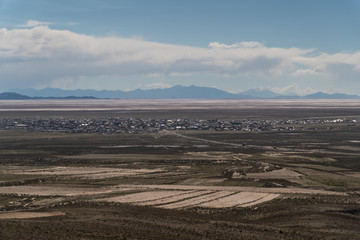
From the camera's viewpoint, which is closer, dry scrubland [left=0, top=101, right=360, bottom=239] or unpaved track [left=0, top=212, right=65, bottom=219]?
dry scrubland [left=0, top=101, right=360, bottom=239]

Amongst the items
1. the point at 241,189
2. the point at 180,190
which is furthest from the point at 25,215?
the point at 241,189

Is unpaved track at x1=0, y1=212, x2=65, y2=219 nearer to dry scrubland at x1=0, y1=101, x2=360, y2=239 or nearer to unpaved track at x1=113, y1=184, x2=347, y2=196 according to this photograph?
dry scrubland at x1=0, y1=101, x2=360, y2=239

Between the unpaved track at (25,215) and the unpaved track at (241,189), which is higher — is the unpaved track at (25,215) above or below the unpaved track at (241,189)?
above

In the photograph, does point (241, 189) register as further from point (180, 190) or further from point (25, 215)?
point (25, 215)

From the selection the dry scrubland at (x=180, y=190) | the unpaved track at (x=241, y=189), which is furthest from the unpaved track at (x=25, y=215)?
the unpaved track at (x=241, y=189)

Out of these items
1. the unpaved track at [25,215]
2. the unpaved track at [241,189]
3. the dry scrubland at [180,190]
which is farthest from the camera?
the unpaved track at [241,189]

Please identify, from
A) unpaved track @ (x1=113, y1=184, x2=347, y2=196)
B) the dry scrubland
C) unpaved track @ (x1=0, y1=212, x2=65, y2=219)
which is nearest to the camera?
the dry scrubland

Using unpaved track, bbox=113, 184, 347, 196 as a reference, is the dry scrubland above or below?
above

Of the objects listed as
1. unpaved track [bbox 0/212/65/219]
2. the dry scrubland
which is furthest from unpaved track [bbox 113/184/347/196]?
unpaved track [bbox 0/212/65/219]

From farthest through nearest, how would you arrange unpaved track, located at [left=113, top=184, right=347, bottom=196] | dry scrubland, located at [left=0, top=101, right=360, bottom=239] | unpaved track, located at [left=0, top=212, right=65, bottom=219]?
1. unpaved track, located at [left=113, top=184, right=347, bottom=196]
2. unpaved track, located at [left=0, top=212, right=65, bottom=219]
3. dry scrubland, located at [left=0, top=101, right=360, bottom=239]

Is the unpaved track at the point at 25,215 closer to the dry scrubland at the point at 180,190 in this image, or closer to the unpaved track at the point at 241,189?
the dry scrubland at the point at 180,190
